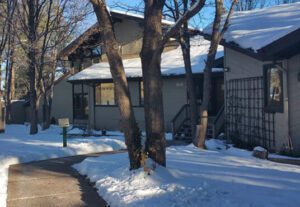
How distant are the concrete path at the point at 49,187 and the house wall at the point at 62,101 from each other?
67.2 feet

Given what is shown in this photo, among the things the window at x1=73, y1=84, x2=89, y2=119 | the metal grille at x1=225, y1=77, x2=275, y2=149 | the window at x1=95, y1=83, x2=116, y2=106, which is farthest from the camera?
the window at x1=73, y1=84, x2=89, y2=119

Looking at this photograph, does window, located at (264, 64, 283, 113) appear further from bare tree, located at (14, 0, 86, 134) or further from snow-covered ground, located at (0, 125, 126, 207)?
bare tree, located at (14, 0, 86, 134)

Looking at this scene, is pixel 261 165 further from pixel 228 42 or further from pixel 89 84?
pixel 89 84

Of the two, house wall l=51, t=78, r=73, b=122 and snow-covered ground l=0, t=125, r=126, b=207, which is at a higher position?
house wall l=51, t=78, r=73, b=122

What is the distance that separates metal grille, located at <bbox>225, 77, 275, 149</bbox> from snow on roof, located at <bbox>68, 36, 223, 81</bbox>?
4.79 m

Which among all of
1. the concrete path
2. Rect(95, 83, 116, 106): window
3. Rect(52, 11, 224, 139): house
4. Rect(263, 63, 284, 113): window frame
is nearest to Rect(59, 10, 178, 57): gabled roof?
Rect(52, 11, 224, 139): house

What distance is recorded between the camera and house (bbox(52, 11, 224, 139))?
24.1 m

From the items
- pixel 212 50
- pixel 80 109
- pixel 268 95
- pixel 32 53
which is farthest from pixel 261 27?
pixel 80 109

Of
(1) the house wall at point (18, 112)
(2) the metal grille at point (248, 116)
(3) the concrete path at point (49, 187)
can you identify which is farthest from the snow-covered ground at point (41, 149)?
(1) the house wall at point (18, 112)

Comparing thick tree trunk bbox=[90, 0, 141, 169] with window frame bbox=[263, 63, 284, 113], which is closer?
thick tree trunk bbox=[90, 0, 141, 169]

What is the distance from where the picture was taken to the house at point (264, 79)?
13039 mm

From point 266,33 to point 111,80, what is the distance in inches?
568

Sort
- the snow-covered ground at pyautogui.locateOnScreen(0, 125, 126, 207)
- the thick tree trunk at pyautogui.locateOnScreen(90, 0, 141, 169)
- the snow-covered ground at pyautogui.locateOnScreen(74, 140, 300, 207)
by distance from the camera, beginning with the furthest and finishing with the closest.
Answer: the snow-covered ground at pyautogui.locateOnScreen(0, 125, 126, 207)
the thick tree trunk at pyautogui.locateOnScreen(90, 0, 141, 169)
the snow-covered ground at pyautogui.locateOnScreen(74, 140, 300, 207)

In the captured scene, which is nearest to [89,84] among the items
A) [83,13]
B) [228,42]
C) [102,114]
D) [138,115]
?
[102,114]
